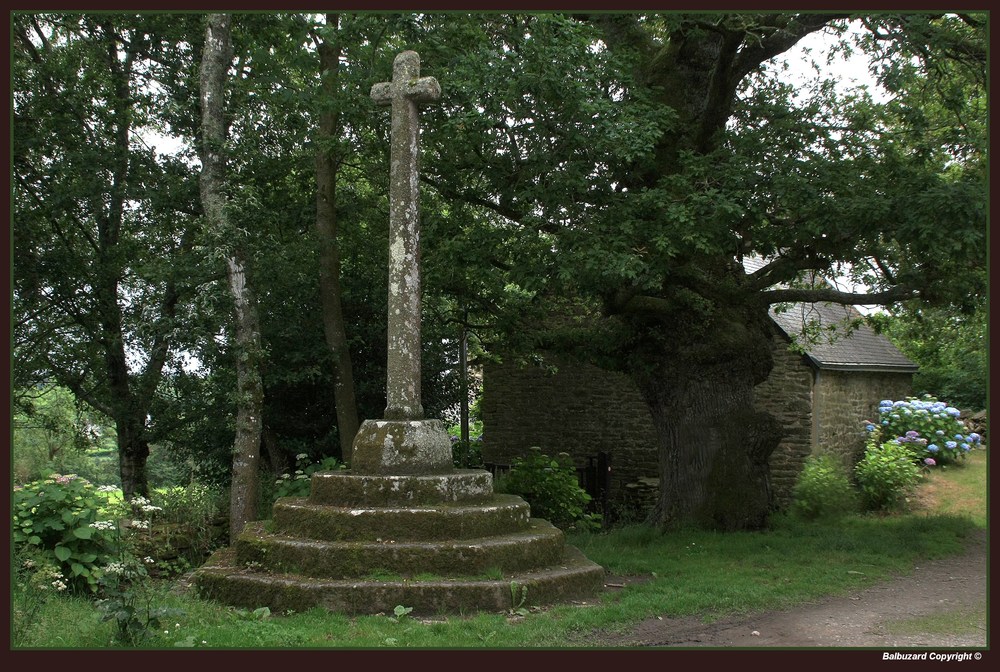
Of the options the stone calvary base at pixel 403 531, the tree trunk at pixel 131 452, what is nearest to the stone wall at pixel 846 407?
the stone calvary base at pixel 403 531

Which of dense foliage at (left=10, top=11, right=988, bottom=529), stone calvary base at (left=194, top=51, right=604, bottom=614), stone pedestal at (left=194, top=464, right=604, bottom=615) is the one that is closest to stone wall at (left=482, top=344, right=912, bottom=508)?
dense foliage at (left=10, top=11, right=988, bottom=529)

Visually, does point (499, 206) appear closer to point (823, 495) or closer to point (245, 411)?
point (245, 411)

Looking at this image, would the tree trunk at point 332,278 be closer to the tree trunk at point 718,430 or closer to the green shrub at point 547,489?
the green shrub at point 547,489

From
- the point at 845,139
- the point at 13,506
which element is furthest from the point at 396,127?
the point at 845,139

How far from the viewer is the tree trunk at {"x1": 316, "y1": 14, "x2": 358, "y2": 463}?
1339 centimetres

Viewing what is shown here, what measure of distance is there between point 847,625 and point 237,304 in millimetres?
8330

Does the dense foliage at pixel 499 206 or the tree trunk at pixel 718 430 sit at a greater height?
the dense foliage at pixel 499 206

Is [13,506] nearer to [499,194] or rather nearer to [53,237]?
[499,194]

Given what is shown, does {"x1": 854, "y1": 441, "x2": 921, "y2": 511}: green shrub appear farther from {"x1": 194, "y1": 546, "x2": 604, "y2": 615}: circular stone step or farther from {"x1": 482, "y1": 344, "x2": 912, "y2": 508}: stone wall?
{"x1": 194, "y1": 546, "x2": 604, "y2": 615}: circular stone step

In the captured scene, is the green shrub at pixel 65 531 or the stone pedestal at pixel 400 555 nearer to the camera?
the stone pedestal at pixel 400 555

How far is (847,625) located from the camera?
695cm

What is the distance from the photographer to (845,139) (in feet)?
35.8

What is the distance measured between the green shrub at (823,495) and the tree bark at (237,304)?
8664 mm

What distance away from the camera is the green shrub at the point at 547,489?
12.2 meters
